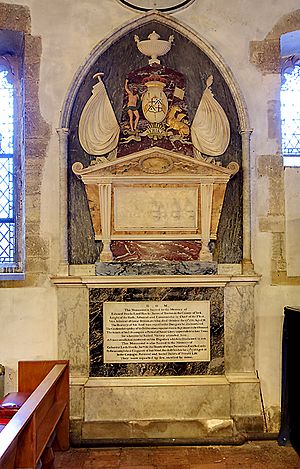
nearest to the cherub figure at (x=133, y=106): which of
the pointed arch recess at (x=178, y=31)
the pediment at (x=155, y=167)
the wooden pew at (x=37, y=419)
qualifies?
the pediment at (x=155, y=167)

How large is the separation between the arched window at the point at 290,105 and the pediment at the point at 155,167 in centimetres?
75

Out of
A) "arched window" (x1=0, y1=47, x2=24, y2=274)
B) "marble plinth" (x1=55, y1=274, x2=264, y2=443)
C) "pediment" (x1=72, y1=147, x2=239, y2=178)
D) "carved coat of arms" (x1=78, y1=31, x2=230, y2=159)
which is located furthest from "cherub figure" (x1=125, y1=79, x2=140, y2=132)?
"marble plinth" (x1=55, y1=274, x2=264, y2=443)

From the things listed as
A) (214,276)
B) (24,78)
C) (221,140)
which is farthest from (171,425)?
(24,78)

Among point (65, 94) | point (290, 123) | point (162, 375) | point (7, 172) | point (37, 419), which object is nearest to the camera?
point (37, 419)

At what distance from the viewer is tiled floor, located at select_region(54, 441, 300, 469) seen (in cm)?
356

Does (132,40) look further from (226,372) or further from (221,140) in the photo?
(226,372)

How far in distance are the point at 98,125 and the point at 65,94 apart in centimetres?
34

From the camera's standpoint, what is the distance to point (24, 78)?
13.9 ft

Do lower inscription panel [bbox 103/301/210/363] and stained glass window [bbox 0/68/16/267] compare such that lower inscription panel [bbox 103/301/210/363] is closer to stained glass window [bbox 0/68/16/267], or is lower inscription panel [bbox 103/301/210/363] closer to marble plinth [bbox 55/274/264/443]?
marble plinth [bbox 55/274/264/443]

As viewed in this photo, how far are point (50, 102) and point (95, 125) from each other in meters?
0.38

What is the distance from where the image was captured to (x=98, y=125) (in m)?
4.24

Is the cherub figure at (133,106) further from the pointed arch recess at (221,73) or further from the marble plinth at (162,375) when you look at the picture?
the marble plinth at (162,375)

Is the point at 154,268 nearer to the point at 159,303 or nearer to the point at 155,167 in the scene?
the point at 159,303

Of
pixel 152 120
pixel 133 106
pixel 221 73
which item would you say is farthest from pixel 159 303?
pixel 221 73
